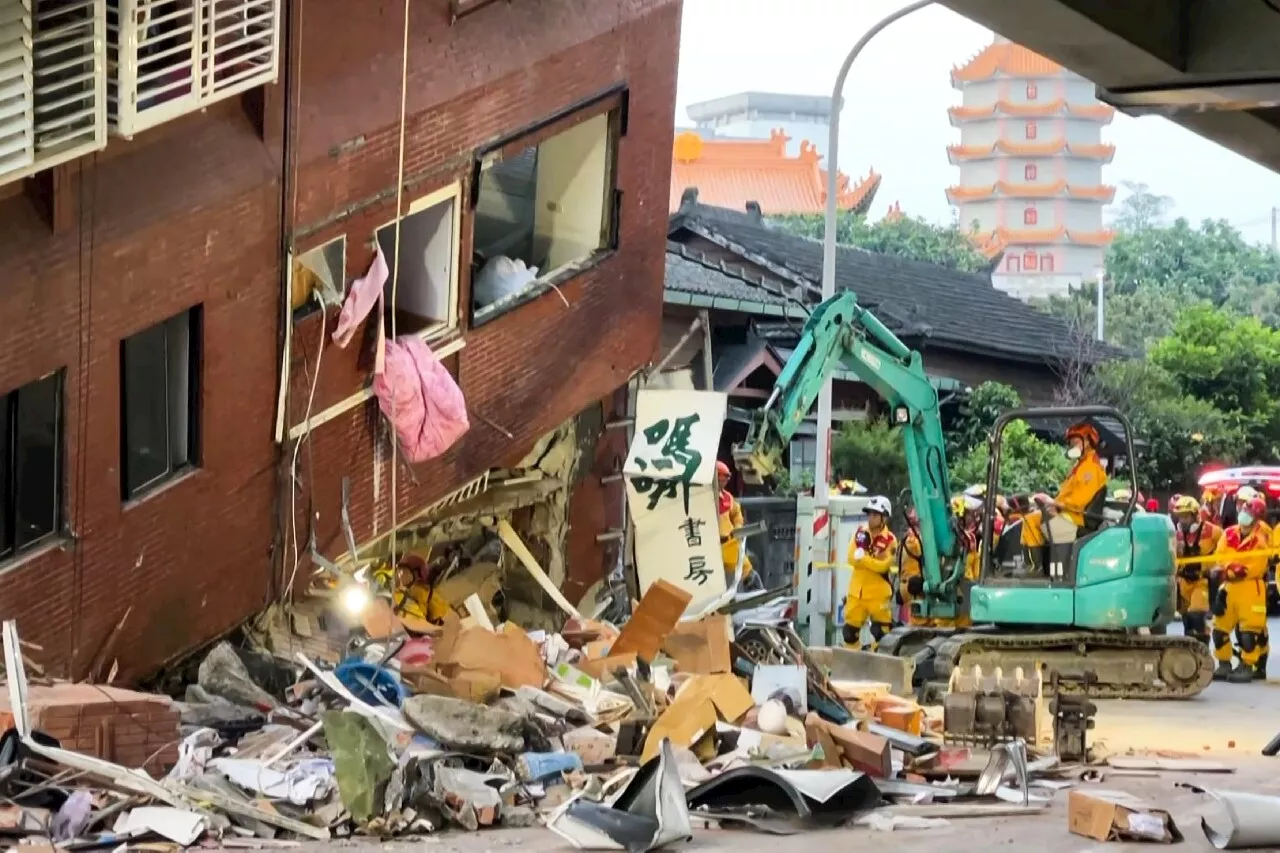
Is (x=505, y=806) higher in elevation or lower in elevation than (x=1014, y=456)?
lower

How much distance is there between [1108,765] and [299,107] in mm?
7288

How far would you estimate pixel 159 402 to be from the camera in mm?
12656

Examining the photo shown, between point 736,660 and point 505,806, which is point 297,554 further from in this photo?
point 505,806

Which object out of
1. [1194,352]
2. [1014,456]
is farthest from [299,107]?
[1194,352]

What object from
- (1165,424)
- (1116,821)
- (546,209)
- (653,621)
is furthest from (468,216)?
(1165,424)

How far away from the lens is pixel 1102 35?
299 inches

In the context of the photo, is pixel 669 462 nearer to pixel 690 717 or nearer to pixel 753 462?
pixel 753 462

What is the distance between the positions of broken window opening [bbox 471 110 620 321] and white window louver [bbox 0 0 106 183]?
17.9ft

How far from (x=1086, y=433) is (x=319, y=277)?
7.67 metres

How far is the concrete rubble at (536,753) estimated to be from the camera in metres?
9.58

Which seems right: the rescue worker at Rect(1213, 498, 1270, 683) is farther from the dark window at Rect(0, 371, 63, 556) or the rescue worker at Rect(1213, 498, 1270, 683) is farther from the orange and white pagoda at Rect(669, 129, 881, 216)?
the orange and white pagoda at Rect(669, 129, 881, 216)

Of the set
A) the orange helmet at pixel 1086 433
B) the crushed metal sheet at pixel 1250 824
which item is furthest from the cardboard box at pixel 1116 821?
the orange helmet at pixel 1086 433

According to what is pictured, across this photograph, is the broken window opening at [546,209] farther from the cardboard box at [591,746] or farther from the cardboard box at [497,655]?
the cardboard box at [591,746]

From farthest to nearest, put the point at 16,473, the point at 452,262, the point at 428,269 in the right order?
the point at 428,269 → the point at 452,262 → the point at 16,473
